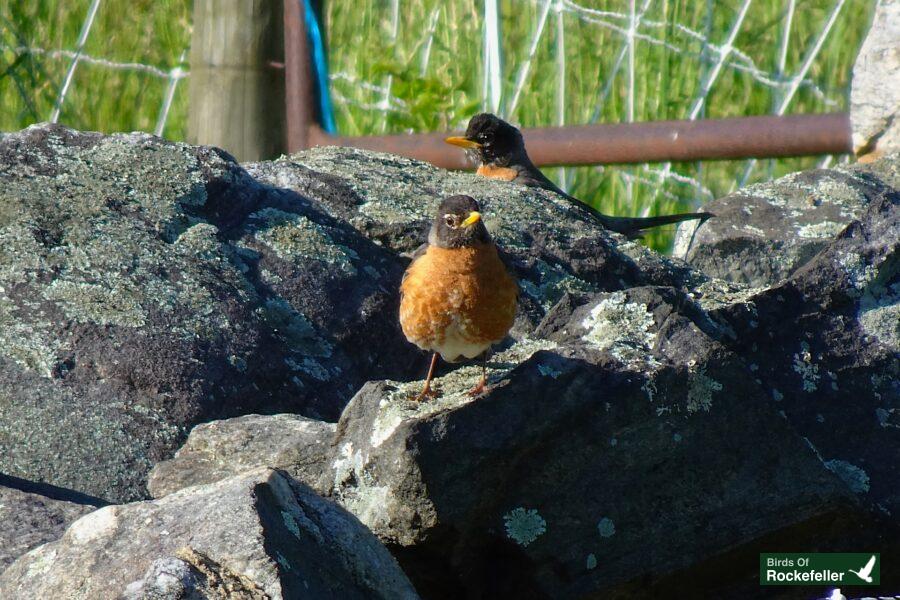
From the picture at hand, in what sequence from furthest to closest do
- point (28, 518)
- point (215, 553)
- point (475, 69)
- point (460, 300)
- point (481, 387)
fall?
point (475, 69) < point (460, 300) < point (481, 387) < point (28, 518) < point (215, 553)

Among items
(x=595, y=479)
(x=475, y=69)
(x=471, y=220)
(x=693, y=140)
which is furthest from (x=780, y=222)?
(x=475, y=69)

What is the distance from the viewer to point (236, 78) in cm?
614

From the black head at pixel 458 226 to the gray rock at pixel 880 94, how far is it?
9.71 ft

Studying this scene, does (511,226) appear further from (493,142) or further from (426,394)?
(493,142)

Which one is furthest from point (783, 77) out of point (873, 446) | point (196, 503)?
point (196, 503)

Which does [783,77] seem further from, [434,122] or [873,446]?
[873,446]

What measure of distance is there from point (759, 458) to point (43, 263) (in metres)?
2.18

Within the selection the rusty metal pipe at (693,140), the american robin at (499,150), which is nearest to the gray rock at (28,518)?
the rusty metal pipe at (693,140)

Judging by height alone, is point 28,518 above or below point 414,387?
below

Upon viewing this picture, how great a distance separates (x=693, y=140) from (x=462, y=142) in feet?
5.15

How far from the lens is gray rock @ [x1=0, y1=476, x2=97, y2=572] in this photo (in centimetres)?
256

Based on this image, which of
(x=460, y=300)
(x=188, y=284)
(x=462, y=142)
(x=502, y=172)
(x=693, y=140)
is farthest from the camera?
(x=502, y=172)

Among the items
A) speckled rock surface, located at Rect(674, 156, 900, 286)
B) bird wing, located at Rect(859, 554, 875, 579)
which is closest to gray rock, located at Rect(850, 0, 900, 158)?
speckled rock surface, located at Rect(674, 156, 900, 286)

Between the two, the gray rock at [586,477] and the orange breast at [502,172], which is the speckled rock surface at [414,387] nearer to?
the gray rock at [586,477]
